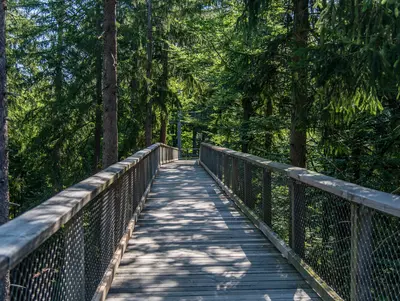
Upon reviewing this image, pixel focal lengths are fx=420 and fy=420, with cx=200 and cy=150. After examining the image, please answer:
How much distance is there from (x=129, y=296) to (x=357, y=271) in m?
1.83

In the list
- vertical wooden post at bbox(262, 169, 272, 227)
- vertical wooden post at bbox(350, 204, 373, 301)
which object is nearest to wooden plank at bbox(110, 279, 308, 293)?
vertical wooden post at bbox(350, 204, 373, 301)

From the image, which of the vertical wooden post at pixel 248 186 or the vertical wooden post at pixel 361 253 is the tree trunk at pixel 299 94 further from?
the vertical wooden post at pixel 361 253

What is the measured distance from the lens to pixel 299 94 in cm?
744

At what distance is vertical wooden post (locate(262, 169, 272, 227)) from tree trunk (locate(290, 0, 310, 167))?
177 centimetres

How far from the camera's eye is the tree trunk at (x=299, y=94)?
7.10 metres

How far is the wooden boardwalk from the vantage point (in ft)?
11.8

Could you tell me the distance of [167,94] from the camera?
2044cm

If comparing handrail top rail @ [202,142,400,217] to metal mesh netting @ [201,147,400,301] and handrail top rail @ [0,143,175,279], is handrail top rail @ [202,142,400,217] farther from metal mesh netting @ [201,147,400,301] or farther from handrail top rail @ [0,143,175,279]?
handrail top rail @ [0,143,175,279]

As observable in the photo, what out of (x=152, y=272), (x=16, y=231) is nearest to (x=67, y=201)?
(x=16, y=231)

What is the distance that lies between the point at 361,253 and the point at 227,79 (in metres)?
9.52

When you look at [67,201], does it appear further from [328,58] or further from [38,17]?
[38,17]

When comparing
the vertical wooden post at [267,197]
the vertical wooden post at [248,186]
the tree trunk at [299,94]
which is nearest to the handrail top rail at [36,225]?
the vertical wooden post at [267,197]

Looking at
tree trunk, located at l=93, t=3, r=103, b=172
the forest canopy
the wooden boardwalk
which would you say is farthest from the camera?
tree trunk, located at l=93, t=3, r=103, b=172

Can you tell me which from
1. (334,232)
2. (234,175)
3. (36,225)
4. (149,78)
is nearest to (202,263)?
(334,232)
